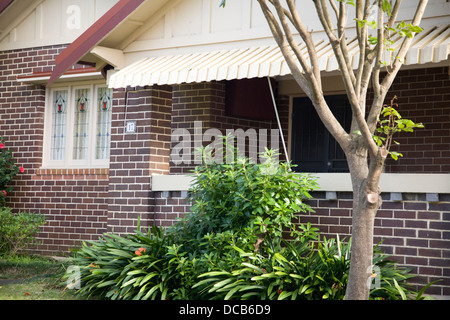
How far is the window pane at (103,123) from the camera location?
1287 cm

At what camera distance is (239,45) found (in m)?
9.92

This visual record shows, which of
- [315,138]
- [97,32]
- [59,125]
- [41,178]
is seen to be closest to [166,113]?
[97,32]

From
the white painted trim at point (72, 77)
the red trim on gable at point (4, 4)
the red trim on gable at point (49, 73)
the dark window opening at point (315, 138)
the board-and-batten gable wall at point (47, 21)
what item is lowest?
the dark window opening at point (315, 138)

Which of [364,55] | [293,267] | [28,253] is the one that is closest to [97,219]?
[28,253]

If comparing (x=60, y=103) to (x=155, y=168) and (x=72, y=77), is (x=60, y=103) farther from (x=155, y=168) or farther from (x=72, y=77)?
(x=155, y=168)

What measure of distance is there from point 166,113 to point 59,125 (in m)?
3.66

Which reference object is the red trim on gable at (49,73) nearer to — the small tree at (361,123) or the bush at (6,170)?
the bush at (6,170)

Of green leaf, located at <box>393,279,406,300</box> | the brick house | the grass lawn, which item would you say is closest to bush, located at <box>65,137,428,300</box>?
green leaf, located at <box>393,279,406,300</box>

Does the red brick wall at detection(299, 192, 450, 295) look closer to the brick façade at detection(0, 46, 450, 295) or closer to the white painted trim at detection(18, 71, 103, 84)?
the brick façade at detection(0, 46, 450, 295)

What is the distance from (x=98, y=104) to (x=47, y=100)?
1.24m

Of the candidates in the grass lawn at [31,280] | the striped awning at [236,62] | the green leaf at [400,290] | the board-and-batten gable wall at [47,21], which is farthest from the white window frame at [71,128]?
the green leaf at [400,290]

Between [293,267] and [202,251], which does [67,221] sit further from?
[293,267]

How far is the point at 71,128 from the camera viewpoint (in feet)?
43.7

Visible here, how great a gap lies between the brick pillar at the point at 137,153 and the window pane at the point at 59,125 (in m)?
2.92
